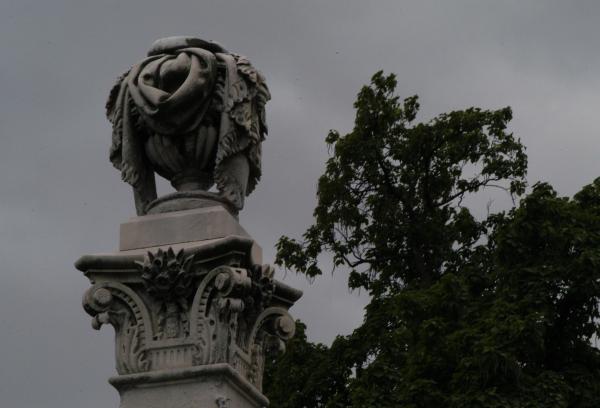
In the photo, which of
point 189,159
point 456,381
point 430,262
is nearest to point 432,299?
point 456,381

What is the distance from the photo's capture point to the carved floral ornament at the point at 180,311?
361 inches

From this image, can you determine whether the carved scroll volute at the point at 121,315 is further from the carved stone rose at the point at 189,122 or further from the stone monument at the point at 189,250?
the carved stone rose at the point at 189,122

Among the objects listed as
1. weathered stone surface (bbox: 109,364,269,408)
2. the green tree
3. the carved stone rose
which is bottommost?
weathered stone surface (bbox: 109,364,269,408)

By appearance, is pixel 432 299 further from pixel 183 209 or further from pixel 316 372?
pixel 183 209

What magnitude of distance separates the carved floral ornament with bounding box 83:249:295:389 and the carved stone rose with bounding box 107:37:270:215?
70 cm

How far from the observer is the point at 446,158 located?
101 ft

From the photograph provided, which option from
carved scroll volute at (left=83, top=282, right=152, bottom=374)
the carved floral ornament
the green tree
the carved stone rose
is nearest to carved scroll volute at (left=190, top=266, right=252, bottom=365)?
the carved floral ornament

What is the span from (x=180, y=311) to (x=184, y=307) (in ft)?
0.16

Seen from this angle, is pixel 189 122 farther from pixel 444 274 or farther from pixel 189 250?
pixel 444 274

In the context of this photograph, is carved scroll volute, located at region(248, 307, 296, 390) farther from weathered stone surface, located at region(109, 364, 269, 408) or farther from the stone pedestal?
weathered stone surface, located at region(109, 364, 269, 408)

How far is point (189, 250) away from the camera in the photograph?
934 centimetres

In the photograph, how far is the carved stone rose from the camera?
9727mm

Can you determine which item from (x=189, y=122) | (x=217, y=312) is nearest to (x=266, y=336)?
(x=217, y=312)

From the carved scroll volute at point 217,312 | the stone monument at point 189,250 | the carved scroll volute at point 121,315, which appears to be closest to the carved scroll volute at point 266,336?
the stone monument at point 189,250
